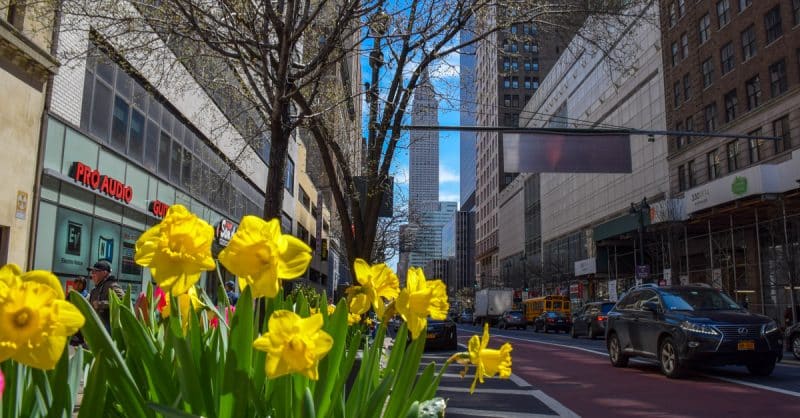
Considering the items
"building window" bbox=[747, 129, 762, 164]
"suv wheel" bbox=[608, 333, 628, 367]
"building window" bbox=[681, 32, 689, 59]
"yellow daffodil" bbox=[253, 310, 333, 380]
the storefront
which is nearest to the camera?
"yellow daffodil" bbox=[253, 310, 333, 380]

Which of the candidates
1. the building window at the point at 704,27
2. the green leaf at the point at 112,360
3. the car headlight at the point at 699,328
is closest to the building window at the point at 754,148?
the building window at the point at 704,27

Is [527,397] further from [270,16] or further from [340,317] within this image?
[340,317]

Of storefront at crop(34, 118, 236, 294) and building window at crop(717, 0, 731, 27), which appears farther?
building window at crop(717, 0, 731, 27)

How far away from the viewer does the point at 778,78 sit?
31.9m

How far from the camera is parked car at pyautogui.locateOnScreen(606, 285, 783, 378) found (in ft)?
35.3

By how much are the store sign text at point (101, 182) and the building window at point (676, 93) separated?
36.0 metres

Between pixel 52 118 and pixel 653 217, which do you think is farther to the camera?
pixel 653 217

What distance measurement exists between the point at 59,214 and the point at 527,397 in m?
11.6

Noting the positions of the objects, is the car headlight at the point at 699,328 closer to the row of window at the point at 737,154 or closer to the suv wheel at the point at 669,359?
the suv wheel at the point at 669,359

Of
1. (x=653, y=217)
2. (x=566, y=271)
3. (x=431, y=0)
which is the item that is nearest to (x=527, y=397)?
(x=431, y=0)

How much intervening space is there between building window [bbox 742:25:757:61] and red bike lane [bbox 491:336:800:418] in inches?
1063

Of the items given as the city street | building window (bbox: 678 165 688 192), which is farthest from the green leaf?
building window (bbox: 678 165 688 192)

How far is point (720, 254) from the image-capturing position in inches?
1391

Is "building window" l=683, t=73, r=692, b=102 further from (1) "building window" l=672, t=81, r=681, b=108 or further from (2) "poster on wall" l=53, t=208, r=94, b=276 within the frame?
(2) "poster on wall" l=53, t=208, r=94, b=276
